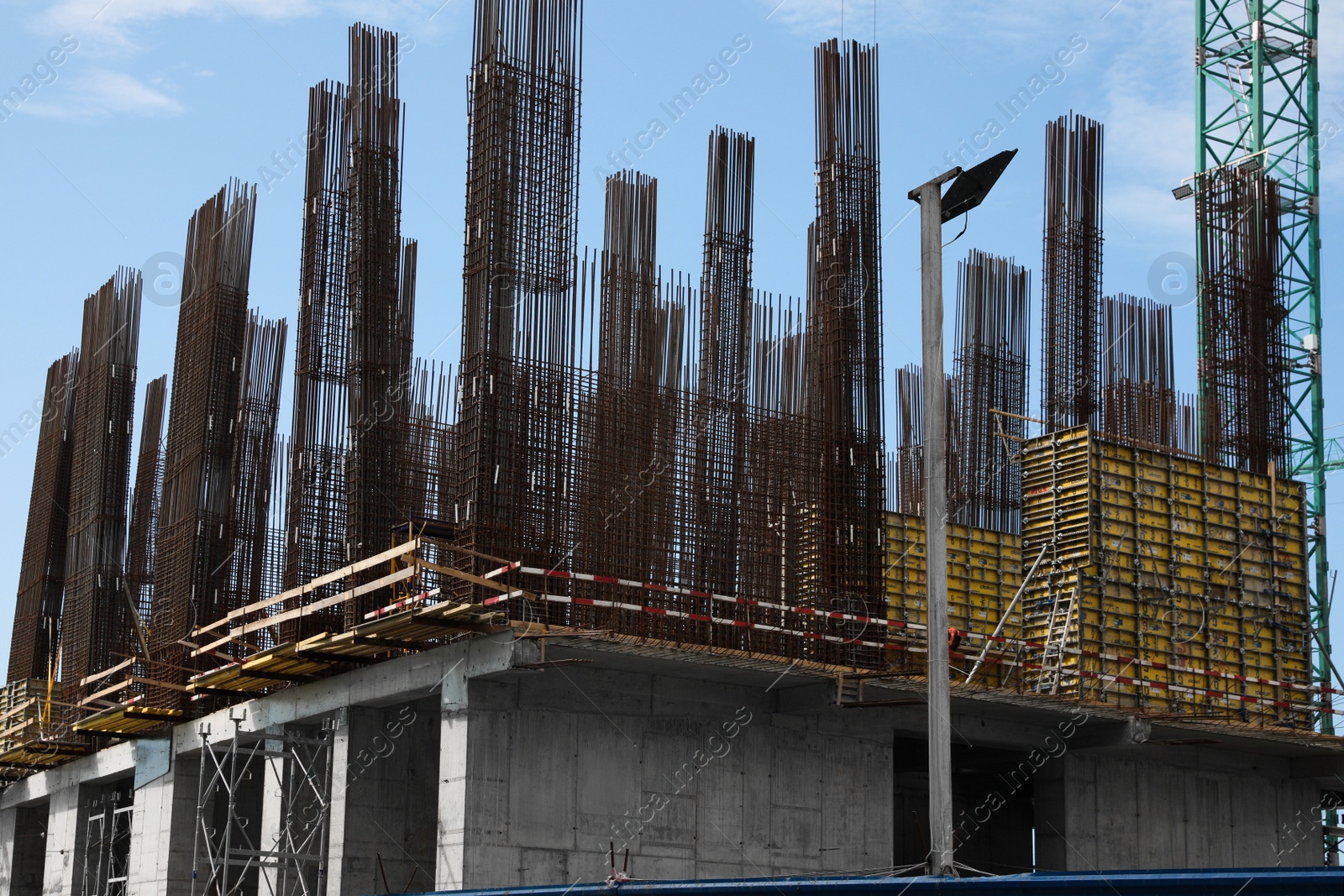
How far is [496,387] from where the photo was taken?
80.4 feet

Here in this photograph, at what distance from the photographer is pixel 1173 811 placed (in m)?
31.1

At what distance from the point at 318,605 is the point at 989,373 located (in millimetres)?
17519

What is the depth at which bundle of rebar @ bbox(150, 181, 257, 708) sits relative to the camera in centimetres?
3462

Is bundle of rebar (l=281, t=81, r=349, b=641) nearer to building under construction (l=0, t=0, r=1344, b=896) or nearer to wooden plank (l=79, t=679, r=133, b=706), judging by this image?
building under construction (l=0, t=0, r=1344, b=896)

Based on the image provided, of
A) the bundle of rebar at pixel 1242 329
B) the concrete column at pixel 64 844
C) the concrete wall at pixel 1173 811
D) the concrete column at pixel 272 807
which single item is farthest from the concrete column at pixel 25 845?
the bundle of rebar at pixel 1242 329

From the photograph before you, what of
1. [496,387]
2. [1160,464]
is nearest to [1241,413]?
[1160,464]

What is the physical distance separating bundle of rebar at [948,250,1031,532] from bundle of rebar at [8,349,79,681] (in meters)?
24.8

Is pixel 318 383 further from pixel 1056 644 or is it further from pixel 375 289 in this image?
pixel 1056 644

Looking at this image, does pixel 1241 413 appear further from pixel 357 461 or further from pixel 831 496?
pixel 357 461

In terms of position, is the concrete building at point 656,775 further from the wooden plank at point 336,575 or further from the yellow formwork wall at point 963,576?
the yellow formwork wall at point 963,576

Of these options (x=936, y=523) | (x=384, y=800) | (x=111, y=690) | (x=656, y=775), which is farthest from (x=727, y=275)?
(x=936, y=523)

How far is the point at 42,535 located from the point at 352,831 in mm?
23457

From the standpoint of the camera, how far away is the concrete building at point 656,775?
945 inches

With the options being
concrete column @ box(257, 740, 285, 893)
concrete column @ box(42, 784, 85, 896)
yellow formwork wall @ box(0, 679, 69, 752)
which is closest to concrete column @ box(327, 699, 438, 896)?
concrete column @ box(257, 740, 285, 893)
